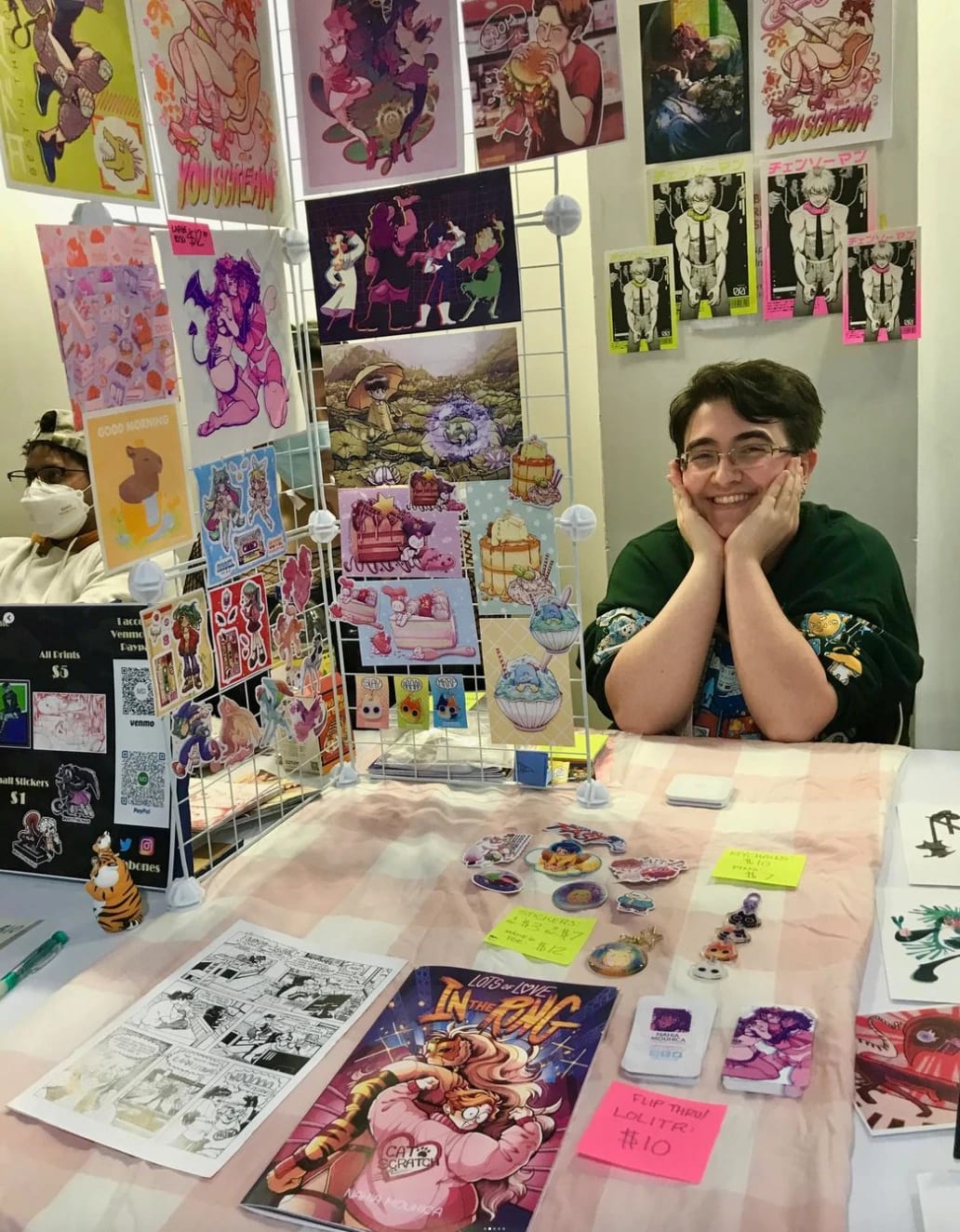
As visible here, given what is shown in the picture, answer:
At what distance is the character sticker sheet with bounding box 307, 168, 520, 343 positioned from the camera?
1.31 metres

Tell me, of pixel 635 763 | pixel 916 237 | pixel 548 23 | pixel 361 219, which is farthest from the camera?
pixel 916 237

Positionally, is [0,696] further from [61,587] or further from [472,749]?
[61,587]

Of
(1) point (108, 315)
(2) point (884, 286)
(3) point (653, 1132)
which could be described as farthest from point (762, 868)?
(2) point (884, 286)

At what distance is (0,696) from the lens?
1.32 meters

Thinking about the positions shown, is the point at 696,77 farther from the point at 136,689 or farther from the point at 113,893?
the point at 113,893

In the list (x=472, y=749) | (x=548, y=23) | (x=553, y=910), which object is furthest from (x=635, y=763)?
(x=548, y=23)

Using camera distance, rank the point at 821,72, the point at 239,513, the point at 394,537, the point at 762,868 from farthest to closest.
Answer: the point at 821,72, the point at 394,537, the point at 239,513, the point at 762,868

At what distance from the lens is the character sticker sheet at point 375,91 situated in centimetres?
130

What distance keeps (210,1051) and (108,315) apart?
0.74 m

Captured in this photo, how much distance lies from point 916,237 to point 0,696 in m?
1.83

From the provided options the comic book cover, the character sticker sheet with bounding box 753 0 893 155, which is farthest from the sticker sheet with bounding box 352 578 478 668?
the character sticker sheet with bounding box 753 0 893 155

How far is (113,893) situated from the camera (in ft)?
3.80

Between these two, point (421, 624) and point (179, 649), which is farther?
point (421, 624)

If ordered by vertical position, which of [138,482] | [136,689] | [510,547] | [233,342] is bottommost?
[136,689]
